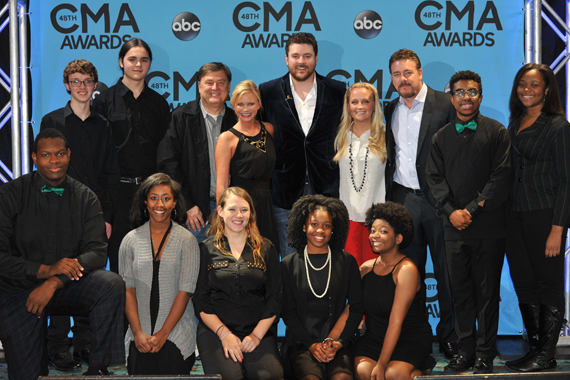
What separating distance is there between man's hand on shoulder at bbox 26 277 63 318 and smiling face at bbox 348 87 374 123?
252 cm

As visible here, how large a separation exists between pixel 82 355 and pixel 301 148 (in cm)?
241

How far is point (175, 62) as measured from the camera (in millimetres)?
5434

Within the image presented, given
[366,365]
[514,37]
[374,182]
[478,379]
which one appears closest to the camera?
[478,379]

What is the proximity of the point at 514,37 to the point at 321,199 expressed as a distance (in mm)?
2610

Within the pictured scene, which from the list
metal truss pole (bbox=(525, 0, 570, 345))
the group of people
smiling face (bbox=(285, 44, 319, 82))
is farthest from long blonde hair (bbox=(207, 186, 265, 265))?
metal truss pole (bbox=(525, 0, 570, 345))

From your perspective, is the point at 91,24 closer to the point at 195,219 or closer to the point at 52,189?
the point at 52,189

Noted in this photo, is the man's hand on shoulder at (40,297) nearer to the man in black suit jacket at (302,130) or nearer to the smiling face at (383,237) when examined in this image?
the man in black suit jacket at (302,130)

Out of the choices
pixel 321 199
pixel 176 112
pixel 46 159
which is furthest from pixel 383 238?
pixel 46 159

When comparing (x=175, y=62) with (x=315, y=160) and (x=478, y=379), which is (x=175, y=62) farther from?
(x=478, y=379)

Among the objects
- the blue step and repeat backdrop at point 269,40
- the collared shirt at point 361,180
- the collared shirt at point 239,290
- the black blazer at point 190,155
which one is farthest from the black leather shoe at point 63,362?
the collared shirt at point 361,180

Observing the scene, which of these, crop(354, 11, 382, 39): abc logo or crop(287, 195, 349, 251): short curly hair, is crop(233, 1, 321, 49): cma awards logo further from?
crop(287, 195, 349, 251): short curly hair

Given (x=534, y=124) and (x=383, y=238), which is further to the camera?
(x=534, y=124)

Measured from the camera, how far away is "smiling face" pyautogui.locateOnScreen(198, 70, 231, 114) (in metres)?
4.70

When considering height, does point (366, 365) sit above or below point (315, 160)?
below
